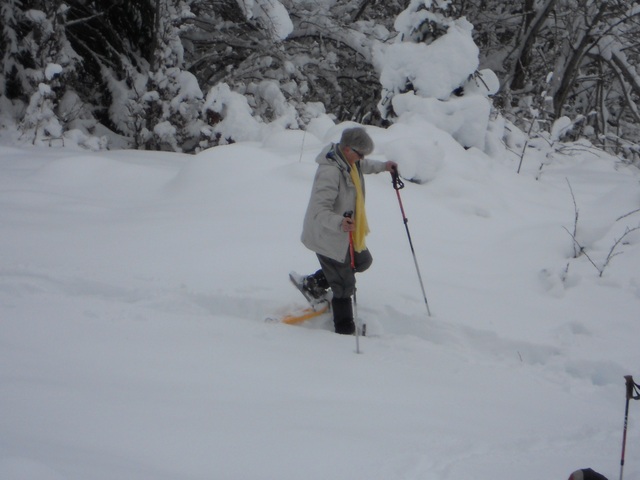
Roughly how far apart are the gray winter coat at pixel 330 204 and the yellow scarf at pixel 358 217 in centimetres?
4

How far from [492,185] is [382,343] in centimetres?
419

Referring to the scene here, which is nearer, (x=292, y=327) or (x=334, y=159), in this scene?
(x=334, y=159)

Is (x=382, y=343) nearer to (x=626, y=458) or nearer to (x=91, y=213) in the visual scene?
(x=626, y=458)

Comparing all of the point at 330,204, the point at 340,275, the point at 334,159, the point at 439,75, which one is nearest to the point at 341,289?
the point at 340,275

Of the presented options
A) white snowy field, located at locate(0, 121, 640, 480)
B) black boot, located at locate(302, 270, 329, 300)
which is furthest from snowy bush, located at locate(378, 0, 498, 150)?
black boot, located at locate(302, 270, 329, 300)

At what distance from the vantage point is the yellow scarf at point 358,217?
4820 mm

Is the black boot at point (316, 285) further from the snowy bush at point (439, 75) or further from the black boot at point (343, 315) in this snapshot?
the snowy bush at point (439, 75)

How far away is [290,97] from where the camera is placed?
476 inches

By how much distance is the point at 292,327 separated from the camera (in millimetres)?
5020

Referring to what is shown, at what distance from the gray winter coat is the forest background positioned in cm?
524

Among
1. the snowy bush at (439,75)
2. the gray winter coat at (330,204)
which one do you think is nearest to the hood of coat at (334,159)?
the gray winter coat at (330,204)

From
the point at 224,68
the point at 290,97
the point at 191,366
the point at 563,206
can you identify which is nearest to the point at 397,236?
the point at 563,206

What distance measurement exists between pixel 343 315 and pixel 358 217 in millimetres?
824

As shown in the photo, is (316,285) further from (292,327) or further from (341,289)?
(292,327)
